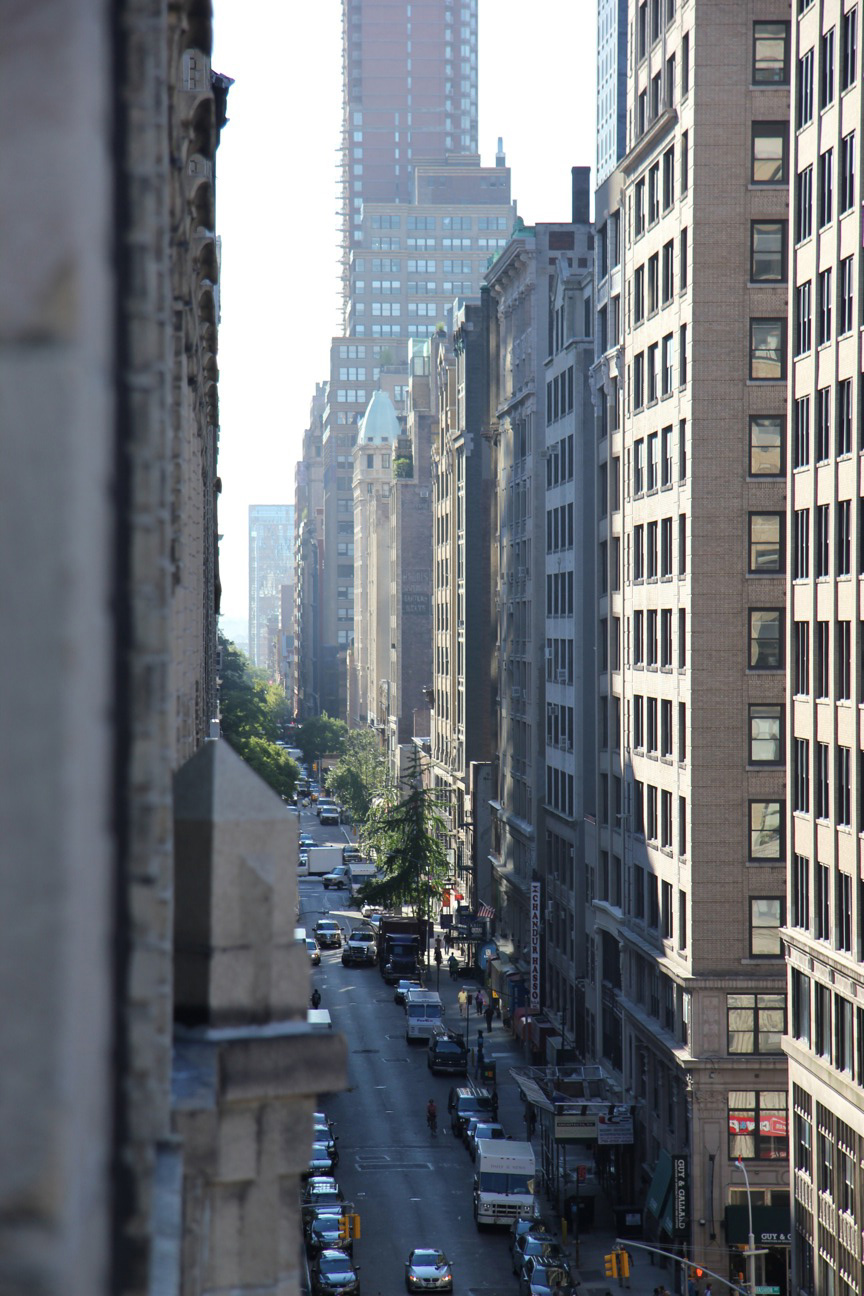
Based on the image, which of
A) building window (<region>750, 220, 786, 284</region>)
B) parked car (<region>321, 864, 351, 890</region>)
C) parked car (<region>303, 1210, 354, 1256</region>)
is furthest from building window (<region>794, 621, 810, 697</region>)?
parked car (<region>321, 864, 351, 890</region>)

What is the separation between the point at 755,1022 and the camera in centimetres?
5509

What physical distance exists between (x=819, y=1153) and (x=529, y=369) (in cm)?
6176

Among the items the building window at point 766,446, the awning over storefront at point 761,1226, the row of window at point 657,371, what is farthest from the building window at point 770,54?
the awning over storefront at point 761,1226

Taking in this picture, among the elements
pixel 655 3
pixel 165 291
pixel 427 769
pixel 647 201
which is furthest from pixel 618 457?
pixel 427 769

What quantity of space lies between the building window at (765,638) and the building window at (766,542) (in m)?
1.52

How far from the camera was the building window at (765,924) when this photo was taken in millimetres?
55781

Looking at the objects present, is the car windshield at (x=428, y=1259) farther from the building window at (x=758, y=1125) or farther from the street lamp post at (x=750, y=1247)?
the building window at (x=758, y=1125)

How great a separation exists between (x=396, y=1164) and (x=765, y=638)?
1001 inches

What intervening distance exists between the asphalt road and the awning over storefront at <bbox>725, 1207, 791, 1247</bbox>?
23.3ft

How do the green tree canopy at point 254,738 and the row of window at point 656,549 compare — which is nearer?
the row of window at point 656,549

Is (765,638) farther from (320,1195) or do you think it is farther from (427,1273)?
(320,1195)

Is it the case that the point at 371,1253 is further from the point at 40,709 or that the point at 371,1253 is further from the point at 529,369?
the point at 529,369

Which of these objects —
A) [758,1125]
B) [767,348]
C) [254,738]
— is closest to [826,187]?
[767,348]

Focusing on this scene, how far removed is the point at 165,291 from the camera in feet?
23.7
